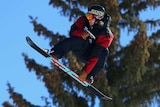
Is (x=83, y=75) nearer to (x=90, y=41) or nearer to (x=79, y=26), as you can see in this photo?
(x=90, y=41)

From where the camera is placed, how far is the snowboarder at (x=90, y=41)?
10.2 metres

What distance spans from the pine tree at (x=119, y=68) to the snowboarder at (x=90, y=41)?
6623mm

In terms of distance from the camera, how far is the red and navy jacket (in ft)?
33.7

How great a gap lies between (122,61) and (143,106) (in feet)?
4.84

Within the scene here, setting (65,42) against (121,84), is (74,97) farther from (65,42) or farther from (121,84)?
(65,42)

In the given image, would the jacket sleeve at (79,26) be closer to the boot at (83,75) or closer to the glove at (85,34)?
the glove at (85,34)

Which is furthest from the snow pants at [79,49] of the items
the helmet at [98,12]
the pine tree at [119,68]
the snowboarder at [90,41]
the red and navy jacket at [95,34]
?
the pine tree at [119,68]

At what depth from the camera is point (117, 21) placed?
1877 cm

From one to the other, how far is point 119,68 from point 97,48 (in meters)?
8.67

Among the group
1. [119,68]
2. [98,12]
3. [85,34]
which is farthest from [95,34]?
[119,68]

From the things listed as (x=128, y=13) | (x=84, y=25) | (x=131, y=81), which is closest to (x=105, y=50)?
(x=84, y=25)

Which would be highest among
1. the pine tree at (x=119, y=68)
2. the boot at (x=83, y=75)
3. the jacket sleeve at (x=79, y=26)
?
the pine tree at (x=119, y=68)

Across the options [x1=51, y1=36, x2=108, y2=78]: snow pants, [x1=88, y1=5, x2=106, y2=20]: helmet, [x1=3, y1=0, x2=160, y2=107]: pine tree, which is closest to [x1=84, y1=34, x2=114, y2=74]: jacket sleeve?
[x1=51, y1=36, x2=108, y2=78]: snow pants

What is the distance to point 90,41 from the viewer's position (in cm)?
1051
